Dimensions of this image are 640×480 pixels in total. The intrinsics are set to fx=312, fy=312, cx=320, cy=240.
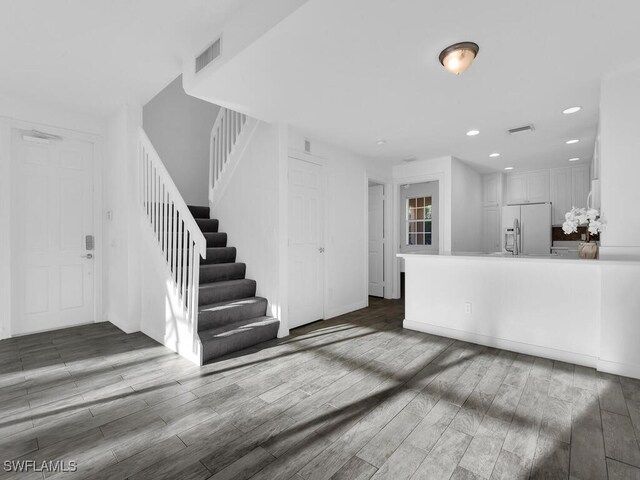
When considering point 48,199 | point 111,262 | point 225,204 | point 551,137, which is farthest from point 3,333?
point 551,137

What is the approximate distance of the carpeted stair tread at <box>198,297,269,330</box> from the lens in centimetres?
324

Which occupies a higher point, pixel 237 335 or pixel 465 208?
pixel 465 208

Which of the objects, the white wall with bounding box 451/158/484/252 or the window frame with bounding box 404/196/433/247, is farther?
the window frame with bounding box 404/196/433/247

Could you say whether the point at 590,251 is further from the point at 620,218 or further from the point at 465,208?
the point at 465,208

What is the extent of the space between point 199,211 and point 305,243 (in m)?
1.82

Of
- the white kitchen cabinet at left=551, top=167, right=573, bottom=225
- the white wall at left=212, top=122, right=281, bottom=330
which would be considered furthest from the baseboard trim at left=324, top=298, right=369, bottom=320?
the white kitchen cabinet at left=551, top=167, right=573, bottom=225

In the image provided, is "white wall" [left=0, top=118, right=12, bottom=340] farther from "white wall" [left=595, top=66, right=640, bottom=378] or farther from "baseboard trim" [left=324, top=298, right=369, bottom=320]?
"white wall" [left=595, top=66, right=640, bottom=378]

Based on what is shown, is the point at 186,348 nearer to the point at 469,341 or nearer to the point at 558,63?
the point at 469,341

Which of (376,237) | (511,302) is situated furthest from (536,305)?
(376,237)

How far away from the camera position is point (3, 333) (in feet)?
11.4

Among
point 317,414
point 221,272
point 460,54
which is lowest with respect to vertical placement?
point 317,414

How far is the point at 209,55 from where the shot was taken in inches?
98.9

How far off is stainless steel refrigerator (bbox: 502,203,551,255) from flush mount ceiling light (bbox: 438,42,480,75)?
14.3 feet

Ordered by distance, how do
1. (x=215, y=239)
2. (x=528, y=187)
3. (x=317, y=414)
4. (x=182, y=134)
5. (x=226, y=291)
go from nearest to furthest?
(x=317, y=414) < (x=226, y=291) < (x=215, y=239) < (x=182, y=134) < (x=528, y=187)
